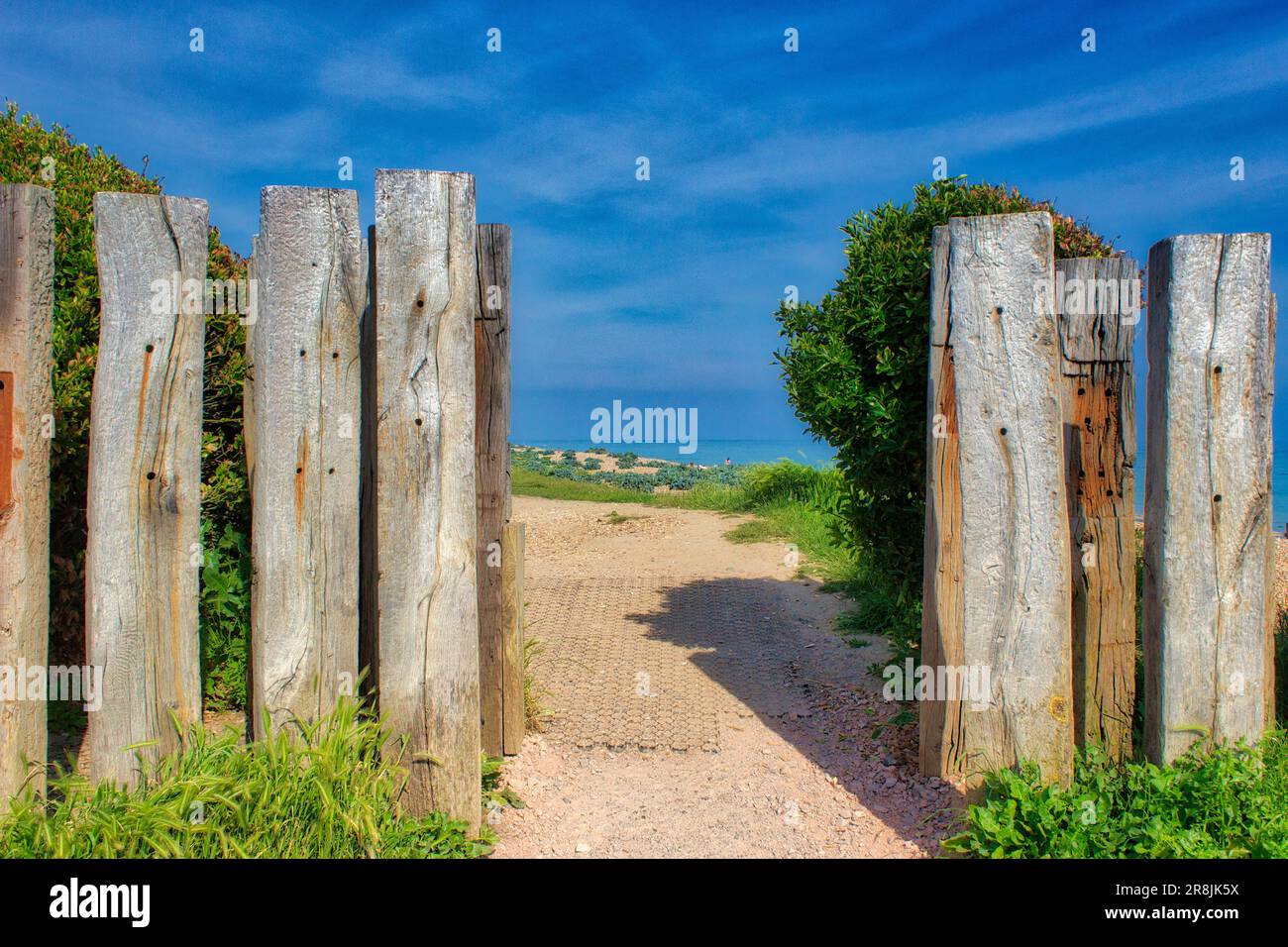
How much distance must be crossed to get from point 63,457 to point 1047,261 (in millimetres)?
5324

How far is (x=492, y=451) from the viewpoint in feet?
15.6

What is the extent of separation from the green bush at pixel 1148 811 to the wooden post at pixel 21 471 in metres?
4.14

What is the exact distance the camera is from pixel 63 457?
4.70m

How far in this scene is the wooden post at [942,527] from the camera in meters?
4.29

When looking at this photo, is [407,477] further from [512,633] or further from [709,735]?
[709,735]

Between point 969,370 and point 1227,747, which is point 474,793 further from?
point 1227,747

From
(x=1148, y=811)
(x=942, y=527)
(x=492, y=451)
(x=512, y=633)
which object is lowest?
(x=1148, y=811)

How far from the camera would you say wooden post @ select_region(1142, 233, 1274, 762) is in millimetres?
3818

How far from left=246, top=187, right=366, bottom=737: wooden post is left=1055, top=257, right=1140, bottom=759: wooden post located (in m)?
3.55

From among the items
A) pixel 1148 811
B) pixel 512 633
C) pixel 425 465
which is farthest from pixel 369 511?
pixel 1148 811

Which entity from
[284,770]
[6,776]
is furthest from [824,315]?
[6,776]

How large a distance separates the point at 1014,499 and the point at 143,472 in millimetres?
3974

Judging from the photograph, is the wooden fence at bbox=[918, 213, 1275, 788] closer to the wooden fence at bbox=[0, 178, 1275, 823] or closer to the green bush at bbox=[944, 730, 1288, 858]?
the wooden fence at bbox=[0, 178, 1275, 823]

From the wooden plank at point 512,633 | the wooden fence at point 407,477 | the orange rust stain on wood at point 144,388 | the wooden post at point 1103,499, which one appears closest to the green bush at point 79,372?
the wooden fence at point 407,477
